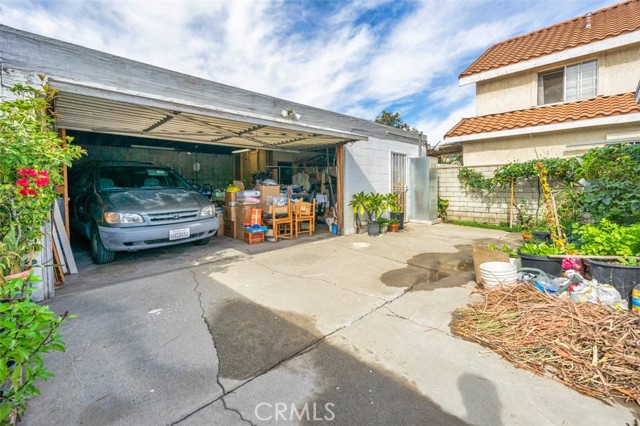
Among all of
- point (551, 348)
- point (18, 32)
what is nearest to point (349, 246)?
point (551, 348)

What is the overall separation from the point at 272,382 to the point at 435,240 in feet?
18.8

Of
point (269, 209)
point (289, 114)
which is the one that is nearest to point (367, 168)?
point (289, 114)

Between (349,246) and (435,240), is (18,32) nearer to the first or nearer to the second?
(349,246)

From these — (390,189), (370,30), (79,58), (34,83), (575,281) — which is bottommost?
(575,281)

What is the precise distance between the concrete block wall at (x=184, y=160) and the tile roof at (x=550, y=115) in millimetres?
8461

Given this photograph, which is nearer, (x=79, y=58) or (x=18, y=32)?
(x=18, y=32)

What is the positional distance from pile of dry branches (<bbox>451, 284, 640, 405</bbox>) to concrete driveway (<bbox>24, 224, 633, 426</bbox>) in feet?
0.47

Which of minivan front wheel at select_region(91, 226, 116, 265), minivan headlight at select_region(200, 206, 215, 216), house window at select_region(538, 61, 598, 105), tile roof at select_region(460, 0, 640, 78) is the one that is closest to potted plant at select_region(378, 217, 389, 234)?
minivan headlight at select_region(200, 206, 215, 216)

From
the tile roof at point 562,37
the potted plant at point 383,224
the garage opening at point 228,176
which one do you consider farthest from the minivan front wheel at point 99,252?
the tile roof at point 562,37

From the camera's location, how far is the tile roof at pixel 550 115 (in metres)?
6.88

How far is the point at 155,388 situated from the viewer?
74.3 inches

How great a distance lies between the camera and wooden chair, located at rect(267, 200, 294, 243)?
6473mm

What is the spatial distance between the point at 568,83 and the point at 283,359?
1094 centimetres

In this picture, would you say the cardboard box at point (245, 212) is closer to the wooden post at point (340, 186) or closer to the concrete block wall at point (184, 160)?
the wooden post at point (340, 186)
